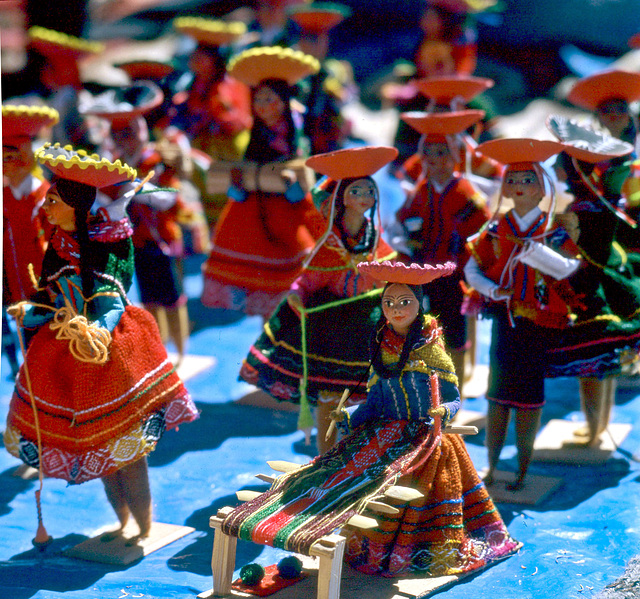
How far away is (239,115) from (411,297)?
17.2 feet

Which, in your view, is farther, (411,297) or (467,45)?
(467,45)

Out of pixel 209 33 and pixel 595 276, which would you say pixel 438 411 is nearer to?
pixel 595 276

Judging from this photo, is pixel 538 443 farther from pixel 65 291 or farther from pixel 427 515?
pixel 65 291

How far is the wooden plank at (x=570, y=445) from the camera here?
16.7 feet

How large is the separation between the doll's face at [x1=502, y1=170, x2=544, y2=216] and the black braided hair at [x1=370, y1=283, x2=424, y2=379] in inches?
37.9

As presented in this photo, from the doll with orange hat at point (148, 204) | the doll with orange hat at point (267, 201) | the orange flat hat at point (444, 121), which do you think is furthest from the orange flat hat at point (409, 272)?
the doll with orange hat at point (148, 204)

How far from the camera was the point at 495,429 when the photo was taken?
4.59 metres

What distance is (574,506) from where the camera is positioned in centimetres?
452

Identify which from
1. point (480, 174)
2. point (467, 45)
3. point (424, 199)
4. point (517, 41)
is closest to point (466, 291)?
point (424, 199)

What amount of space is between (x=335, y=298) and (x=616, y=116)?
2358mm

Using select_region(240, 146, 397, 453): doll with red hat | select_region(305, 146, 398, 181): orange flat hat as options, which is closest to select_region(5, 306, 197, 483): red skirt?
select_region(240, 146, 397, 453): doll with red hat

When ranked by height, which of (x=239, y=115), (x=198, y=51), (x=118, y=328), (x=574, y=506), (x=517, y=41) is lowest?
Answer: (x=574, y=506)

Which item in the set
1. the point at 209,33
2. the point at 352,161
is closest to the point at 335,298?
the point at 352,161

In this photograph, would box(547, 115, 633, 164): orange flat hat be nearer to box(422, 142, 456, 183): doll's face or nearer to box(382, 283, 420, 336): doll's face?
box(422, 142, 456, 183): doll's face
